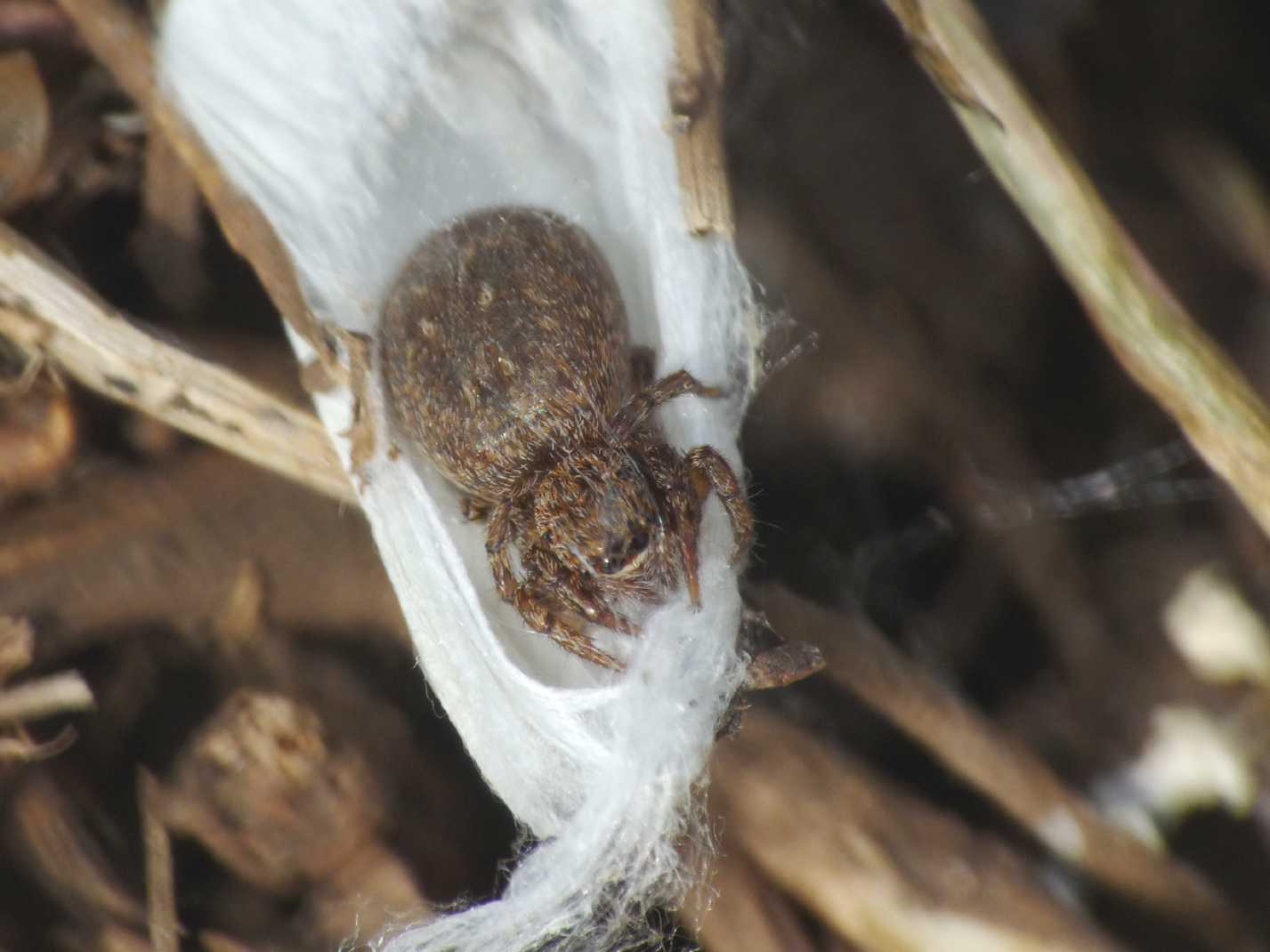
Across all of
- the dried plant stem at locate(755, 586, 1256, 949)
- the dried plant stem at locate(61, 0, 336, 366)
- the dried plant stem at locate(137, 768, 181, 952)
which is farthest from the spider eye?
the dried plant stem at locate(137, 768, 181, 952)

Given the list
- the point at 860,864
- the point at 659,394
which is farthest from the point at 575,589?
the point at 860,864

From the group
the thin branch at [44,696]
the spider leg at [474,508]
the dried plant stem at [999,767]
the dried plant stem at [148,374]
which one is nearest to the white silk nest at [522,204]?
the spider leg at [474,508]

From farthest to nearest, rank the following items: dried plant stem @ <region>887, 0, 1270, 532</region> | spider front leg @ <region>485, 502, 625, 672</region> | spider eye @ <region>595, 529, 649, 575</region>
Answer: spider eye @ <region>595, 529, 649, 575</region> → spider front leg @ <region>485, 502, 625, 672</region> → dried plant stem @ <region>887, 0, 1270, 532</region>

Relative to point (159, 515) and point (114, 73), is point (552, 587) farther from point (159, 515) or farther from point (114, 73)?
point (114, 73)

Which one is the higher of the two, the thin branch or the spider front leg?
the thin branch

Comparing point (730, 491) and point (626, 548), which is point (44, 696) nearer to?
point (626, 548)

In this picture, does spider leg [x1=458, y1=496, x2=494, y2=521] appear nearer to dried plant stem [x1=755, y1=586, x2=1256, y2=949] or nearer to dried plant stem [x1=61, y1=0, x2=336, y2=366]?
dried plant stem [x1=61, y1=0, x2=336, y2=366]

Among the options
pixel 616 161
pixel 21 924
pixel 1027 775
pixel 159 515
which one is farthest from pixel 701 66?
pixel 21 924
